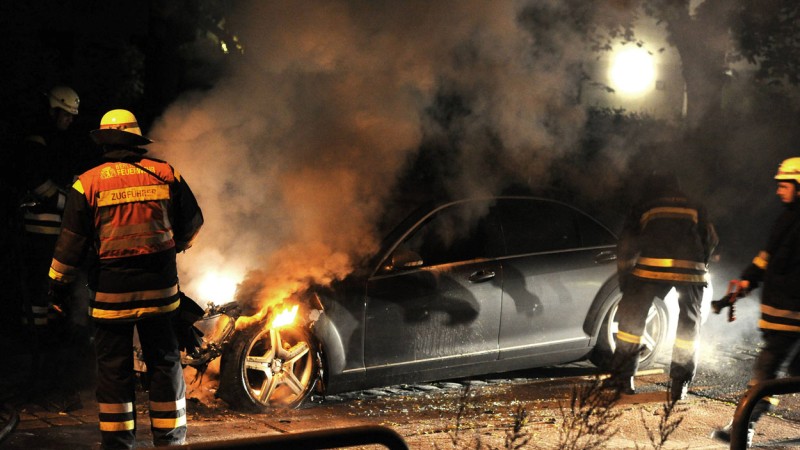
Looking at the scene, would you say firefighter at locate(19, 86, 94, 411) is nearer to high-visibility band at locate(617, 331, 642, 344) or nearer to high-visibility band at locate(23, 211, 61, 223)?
high-visibility band at locate(23, 211, 61, 223)

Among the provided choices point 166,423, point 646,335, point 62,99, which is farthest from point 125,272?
point 646,335

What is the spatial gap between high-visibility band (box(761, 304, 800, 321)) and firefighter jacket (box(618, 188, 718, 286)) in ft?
3.29

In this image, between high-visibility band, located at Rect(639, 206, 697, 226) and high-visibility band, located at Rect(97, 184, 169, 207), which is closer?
high-visibility band, located at Rect(97, 184, 169, 207)

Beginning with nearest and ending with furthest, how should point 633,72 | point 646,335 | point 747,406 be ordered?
point 747,406
point 646,335
point 633,72

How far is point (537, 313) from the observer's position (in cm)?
704

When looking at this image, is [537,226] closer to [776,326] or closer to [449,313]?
[449,313]

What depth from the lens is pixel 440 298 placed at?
21.9 feet

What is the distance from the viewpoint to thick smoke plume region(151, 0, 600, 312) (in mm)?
6809

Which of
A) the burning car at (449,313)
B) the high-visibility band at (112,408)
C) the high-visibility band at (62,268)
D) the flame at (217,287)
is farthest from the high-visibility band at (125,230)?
the flame at (217,287)

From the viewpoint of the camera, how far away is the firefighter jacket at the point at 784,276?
5.52 metres

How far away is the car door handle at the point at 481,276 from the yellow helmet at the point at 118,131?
111 inches

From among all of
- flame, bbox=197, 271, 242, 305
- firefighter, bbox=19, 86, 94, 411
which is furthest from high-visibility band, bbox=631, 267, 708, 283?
firefighter, bbox=19, 86, 94, 411

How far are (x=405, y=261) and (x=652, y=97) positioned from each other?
37.8 feet

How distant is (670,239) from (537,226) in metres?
1.08
